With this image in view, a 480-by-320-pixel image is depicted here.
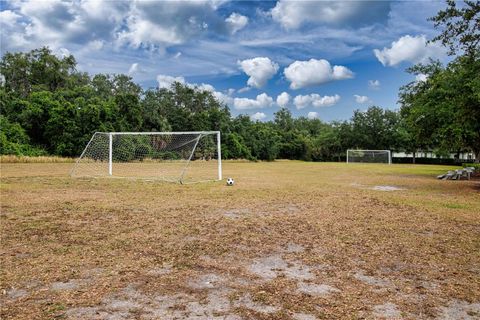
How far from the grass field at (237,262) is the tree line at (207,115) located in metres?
8.71

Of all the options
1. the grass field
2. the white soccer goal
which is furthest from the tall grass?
the white soccer goal

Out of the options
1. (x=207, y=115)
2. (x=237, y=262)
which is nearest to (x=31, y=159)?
(x=207, y=115)

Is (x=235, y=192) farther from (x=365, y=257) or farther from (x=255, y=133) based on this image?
(x=255, y=133)

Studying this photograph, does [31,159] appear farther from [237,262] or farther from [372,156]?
[372,156]

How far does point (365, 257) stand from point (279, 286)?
1.79 meters

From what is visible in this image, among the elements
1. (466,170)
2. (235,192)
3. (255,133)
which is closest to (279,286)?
(235,192)

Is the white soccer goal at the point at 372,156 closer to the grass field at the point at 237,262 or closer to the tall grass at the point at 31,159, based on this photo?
the tall grass at the point at 31,159

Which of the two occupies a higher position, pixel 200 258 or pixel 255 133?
pixel 255 133

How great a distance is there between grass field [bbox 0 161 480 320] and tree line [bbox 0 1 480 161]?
8.71m

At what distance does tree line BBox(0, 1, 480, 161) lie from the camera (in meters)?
16.8

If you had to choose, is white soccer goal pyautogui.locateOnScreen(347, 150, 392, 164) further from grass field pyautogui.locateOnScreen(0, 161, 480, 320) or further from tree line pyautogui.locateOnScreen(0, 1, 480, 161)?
grass field pyautogui.locateOnScreen(0, 161, 480, 320)

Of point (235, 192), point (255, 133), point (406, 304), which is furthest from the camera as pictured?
point (255, 133)

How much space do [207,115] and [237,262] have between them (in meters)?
47.8

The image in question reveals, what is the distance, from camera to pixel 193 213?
905 cm
